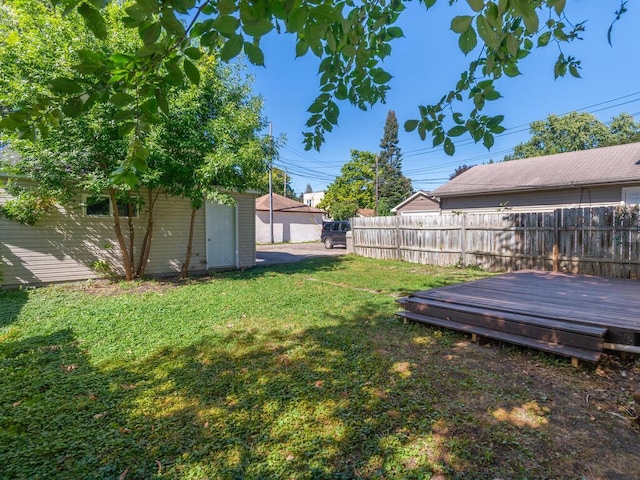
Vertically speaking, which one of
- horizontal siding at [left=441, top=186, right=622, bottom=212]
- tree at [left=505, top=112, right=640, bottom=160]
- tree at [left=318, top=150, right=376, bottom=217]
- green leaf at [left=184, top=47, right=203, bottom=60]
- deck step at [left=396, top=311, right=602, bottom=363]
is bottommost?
deck step at [left=396, top=311, right=602, bottom=363]

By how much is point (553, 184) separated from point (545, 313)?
11.7m

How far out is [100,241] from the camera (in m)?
7.87

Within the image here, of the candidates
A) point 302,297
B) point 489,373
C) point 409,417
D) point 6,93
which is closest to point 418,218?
point 302,297

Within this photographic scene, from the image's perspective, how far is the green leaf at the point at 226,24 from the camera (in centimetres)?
99

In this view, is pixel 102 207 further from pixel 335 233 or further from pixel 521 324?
pixel 335 233

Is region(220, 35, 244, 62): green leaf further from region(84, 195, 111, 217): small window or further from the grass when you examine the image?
region(84, 195, 111, 217): small window

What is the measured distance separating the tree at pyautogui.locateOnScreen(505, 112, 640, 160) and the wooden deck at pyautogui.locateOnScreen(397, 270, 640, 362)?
34495 millimetres

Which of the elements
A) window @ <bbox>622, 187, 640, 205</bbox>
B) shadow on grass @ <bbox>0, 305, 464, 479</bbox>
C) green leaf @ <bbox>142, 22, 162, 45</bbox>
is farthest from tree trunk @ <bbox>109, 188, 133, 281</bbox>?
window @ <bbox>622, 187, 640, 205</bbox>

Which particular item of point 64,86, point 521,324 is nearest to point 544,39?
point 64,86

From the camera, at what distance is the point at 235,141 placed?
7.52 meters

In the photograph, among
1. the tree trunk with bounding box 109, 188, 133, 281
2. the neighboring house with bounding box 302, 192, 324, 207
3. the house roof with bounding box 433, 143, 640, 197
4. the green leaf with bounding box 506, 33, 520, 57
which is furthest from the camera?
the neighboring house with bounding box 302, 192, 324, 207

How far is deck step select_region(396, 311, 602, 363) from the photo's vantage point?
3.01m

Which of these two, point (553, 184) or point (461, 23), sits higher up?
point (553, 184)

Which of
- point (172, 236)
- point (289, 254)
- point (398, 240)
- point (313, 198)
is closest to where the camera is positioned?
point (172, 236)
